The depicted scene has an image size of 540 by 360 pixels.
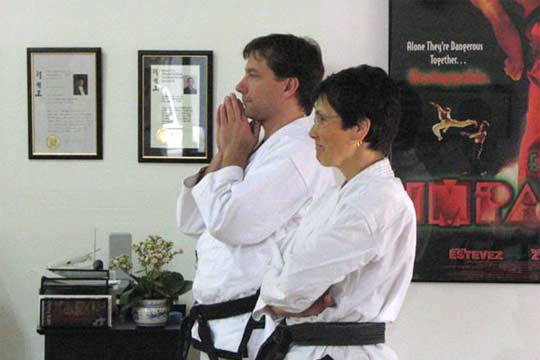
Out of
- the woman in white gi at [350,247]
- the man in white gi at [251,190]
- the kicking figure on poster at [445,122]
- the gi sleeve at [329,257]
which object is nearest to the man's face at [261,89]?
the man in white gi at [251,190]

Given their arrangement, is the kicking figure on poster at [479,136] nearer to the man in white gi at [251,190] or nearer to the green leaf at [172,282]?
the man in white gi at [251,190]

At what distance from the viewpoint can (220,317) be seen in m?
2.17

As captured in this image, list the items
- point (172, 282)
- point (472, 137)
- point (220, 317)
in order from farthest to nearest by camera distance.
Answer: point (472, 137) < point (172, 282) < point (220, 317)

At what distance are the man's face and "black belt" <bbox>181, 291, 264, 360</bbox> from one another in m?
0.53

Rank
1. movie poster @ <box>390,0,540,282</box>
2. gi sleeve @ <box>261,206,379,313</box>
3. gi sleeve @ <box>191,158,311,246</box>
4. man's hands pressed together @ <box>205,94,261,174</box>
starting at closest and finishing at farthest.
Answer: gi sleeve @ <box>261,206,379,313</box>, gi sleeve @ <box>191,158,311,246</box>, man's hands pressed together @ <box>205,94,261,174</box>, movie poster @ <box>390,0,540,282</box>

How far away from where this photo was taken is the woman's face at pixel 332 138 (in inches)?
70.6

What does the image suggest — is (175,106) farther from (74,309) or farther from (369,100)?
(369,100)

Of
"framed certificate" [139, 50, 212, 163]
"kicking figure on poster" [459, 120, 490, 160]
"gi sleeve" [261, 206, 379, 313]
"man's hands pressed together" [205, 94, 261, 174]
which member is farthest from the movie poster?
"gi sleeve" [261, 206, 379, 313]

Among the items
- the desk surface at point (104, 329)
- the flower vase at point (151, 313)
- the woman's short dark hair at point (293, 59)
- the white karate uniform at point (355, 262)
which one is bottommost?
the desk surface at point (104, 329)

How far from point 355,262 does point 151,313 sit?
4.58 ft

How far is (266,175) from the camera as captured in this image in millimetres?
2082

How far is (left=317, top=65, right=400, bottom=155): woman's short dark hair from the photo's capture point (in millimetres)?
1773

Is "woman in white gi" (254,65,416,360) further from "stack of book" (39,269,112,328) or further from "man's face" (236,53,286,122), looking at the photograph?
"stack of book" (39,269,112,328)

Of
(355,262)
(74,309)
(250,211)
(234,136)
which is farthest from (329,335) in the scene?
(74,309)
